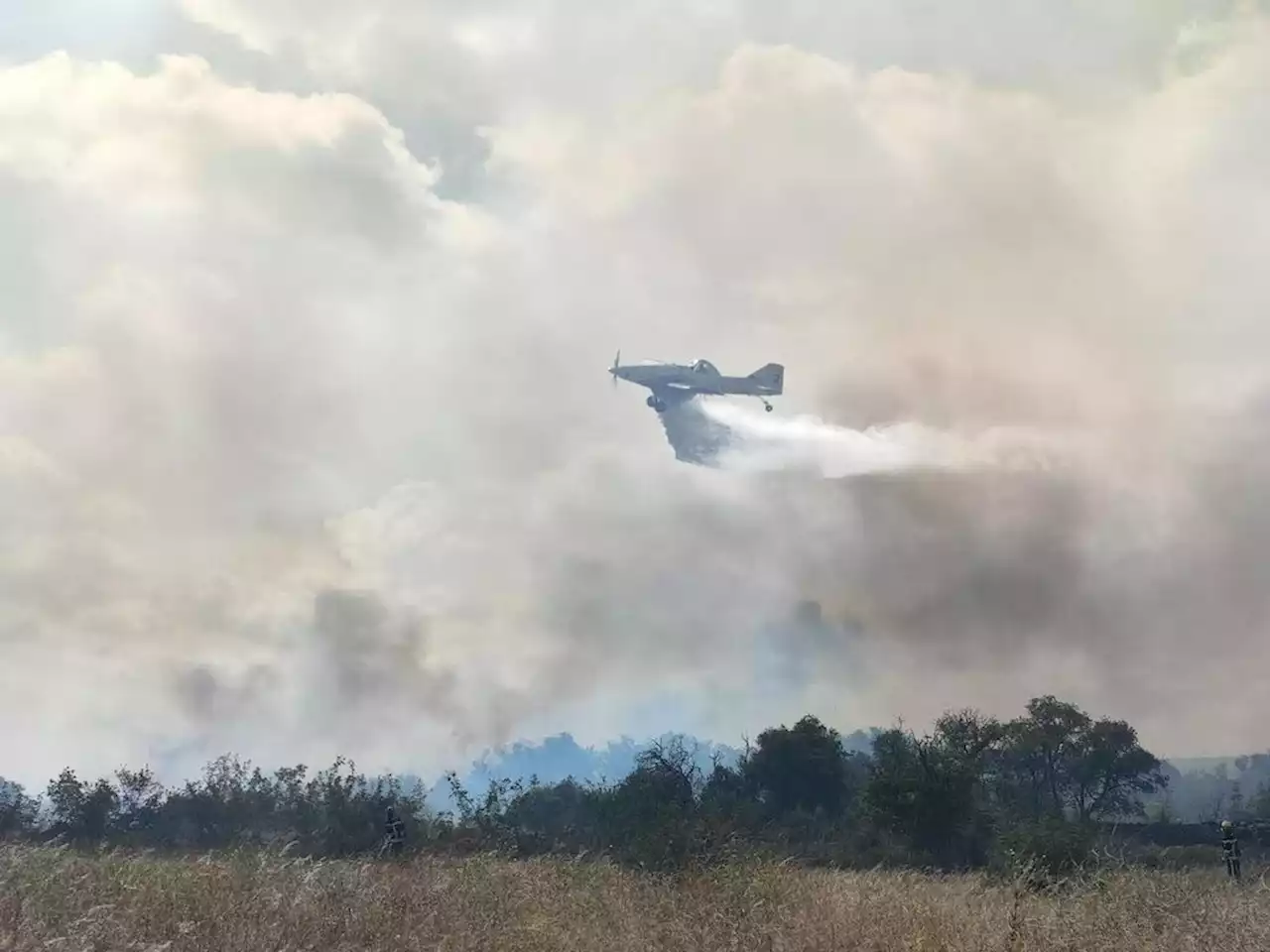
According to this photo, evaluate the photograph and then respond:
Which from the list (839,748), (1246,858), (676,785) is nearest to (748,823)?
(676,785)

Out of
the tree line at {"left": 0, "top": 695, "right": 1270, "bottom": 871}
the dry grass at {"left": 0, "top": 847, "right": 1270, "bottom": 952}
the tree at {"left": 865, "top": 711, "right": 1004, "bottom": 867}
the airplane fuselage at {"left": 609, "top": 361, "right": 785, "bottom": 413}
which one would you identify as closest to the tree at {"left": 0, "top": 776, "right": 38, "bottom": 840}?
the tree line at {"left": 0, "top": 695, "right": 1270, "bottom": 871}

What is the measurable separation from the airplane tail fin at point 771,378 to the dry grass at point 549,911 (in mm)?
68447

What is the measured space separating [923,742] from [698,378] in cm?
4271

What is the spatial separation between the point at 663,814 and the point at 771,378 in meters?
60.0

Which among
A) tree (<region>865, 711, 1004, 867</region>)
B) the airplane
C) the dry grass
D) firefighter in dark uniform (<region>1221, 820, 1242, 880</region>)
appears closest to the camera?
the dry grass

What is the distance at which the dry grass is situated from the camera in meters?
13.7

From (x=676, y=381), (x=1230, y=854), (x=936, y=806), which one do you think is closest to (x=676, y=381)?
(x=676, y=381)

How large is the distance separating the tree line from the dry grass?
16.3 feet

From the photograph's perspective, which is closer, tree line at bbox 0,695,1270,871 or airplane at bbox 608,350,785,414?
tree line at bbox 0,695,1270,871

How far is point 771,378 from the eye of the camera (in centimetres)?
8712

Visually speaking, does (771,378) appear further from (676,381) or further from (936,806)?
(936,806)

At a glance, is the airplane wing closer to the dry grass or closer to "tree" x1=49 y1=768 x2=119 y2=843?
"tree" x1=49 y1=768 x2=119 y2=843

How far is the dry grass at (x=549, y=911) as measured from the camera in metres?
13.7

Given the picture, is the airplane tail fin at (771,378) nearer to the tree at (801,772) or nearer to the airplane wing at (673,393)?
the airplane wing at (673,393)
